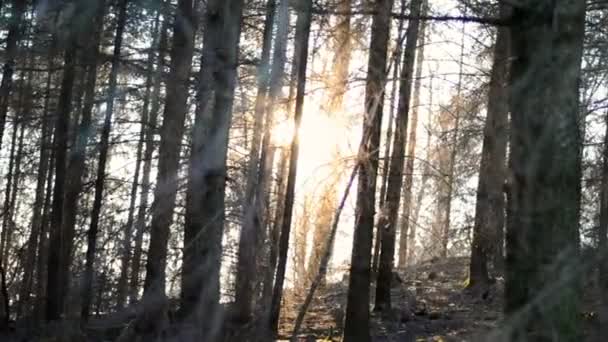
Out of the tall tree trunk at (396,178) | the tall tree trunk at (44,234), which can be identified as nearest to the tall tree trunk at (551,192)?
the tall tree trunk at (396,178)

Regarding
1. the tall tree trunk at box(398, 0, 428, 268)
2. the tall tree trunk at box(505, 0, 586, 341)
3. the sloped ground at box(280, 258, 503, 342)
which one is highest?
the tall tree trunk at box(398, 0, 428, 268)

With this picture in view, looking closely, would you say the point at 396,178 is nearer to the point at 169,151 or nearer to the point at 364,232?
the point at 364,232

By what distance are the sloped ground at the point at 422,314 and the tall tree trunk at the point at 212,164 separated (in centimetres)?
342

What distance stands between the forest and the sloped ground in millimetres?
80

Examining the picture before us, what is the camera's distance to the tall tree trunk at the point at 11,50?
15.2 metres

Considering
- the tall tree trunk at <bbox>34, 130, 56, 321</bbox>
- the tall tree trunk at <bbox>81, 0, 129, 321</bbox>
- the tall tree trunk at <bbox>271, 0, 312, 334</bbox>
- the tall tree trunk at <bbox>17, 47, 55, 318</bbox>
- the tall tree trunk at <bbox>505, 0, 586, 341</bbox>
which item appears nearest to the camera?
the tall tree trunk at <bbox>505, 0, 586, 341</bbox>

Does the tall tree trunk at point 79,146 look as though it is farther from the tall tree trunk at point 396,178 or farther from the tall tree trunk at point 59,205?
the tall tree trunk at point 396,178

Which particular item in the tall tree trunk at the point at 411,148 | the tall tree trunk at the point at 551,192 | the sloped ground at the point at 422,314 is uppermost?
the tall tree trunk at the point at 411,148

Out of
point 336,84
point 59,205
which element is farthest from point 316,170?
point 59,205

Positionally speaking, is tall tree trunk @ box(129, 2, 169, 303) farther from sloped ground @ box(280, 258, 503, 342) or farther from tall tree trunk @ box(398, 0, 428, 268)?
tall tree trunk @ box(398, 0, 428, 268)

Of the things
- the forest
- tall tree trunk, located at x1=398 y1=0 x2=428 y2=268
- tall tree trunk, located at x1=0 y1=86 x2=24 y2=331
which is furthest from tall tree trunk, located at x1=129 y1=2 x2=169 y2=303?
tall tree trunk, located at x1=398 y1=0 x2=428 y2=268

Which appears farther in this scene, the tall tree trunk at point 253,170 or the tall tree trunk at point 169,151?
the tall tree trunk at point 253,170

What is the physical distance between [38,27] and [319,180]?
941 centimetres

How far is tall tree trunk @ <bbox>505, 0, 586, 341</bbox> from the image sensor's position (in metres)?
6.29
